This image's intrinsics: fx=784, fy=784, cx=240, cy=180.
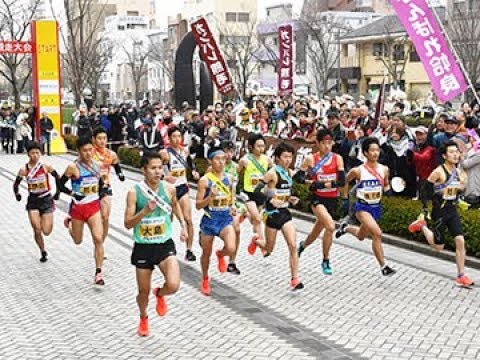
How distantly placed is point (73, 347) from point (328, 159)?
4.07m

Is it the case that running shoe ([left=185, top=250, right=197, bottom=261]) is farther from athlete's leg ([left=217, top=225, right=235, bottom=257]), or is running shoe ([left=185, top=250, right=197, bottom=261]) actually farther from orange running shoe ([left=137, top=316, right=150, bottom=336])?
orange running shoe ([left=137, top=316, right=150, bottom=336])

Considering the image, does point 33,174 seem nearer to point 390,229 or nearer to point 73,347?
point 73,347

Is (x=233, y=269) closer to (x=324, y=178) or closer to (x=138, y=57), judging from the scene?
(x=324, y=178)

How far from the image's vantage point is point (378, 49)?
51.0 metres

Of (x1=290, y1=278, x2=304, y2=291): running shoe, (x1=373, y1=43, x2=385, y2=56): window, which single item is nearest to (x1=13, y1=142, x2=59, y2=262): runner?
(x1=290, y1=278, x2=304, y2=291): running shoe

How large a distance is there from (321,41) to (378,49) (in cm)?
375

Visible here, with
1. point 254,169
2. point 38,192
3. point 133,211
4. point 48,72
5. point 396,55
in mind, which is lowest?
point 38,192

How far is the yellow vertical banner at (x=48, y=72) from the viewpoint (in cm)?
2939

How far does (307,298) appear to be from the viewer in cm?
886

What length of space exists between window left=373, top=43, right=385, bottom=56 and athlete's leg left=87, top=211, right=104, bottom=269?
42983 mm

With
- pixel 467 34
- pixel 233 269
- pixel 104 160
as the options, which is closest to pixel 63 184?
pixel 104 160

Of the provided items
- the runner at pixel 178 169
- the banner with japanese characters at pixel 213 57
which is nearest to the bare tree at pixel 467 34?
the banner with japanese characters at pixel 213 57

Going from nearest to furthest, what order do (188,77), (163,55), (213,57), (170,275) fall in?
(170,275), (213,57), (188,77), (163,55)

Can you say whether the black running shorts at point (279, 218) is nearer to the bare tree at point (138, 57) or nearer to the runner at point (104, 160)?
the runner at point (104, 160)
